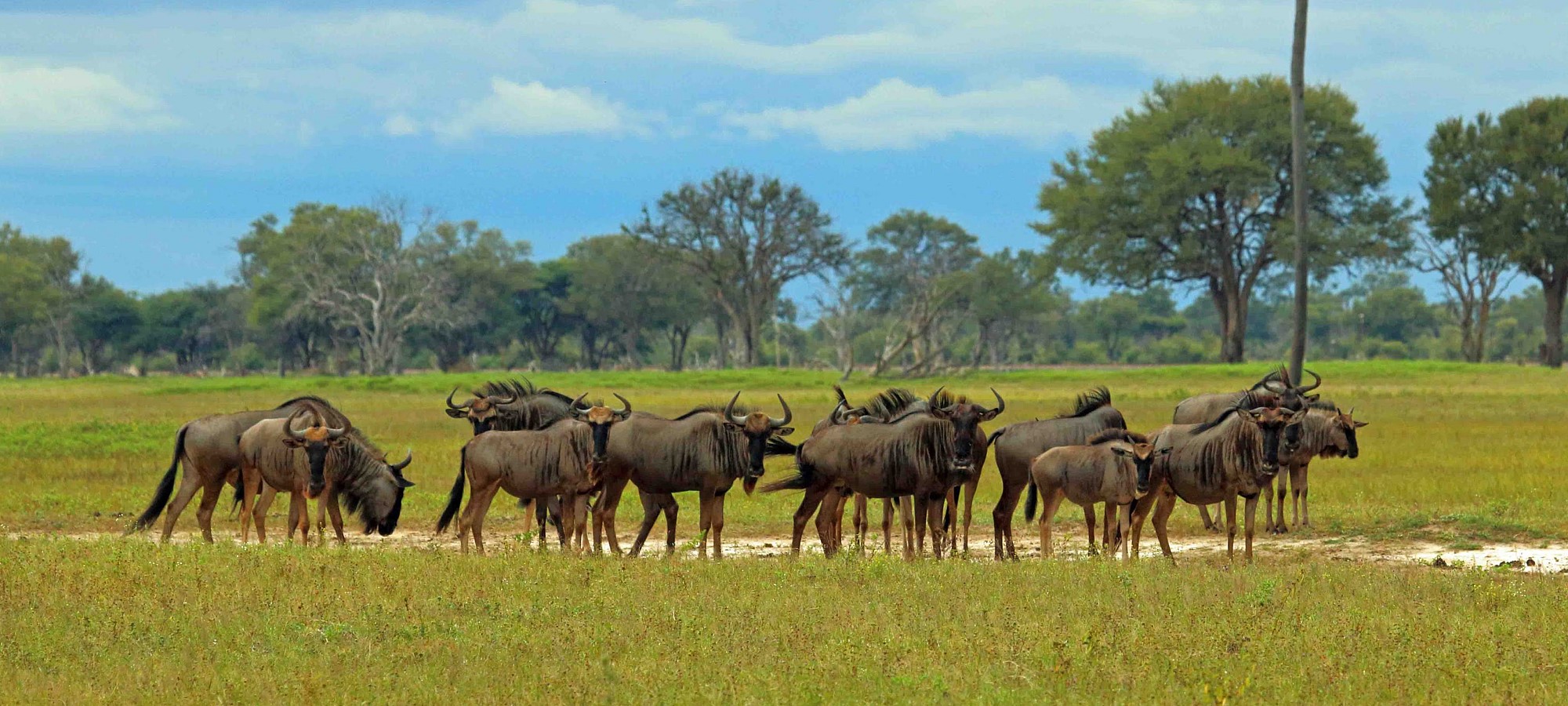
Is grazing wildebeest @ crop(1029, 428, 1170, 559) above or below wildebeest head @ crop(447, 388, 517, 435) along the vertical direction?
below

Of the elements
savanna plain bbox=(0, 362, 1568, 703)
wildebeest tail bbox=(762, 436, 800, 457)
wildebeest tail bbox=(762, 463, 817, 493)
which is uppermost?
wildebeest tail bbox=(762, 436, 800, 457)

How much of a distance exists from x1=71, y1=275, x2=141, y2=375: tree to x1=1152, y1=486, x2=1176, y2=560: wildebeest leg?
103 metres

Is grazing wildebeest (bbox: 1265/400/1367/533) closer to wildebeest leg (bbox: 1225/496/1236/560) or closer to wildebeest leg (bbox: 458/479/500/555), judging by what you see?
wildebeest leg (bbox: 1225/496/1236/560)

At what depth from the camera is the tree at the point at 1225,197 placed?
2672 inches

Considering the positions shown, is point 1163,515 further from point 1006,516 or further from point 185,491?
point 185,491

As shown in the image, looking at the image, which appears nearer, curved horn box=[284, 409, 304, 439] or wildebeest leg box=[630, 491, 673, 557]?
wildebeest leg box=[630, 491, 673, 557]

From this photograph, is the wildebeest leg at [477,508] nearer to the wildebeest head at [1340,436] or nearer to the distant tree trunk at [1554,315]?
the wildebeest head at [1340,436]

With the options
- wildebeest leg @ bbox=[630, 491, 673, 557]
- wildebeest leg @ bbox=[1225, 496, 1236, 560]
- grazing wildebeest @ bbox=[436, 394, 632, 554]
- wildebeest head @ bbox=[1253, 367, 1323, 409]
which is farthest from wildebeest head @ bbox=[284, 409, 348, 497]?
wildebeest head @ bbox=[1253, 367, 1323, 409]

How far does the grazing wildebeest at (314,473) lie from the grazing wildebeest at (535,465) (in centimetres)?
154

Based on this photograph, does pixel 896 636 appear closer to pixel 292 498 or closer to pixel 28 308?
pixel 292 498

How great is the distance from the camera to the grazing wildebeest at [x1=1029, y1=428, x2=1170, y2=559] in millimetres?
14406

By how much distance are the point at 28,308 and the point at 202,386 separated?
4707cm

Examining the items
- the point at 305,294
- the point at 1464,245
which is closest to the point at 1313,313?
the point at 1464,245

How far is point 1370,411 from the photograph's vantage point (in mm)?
37656
